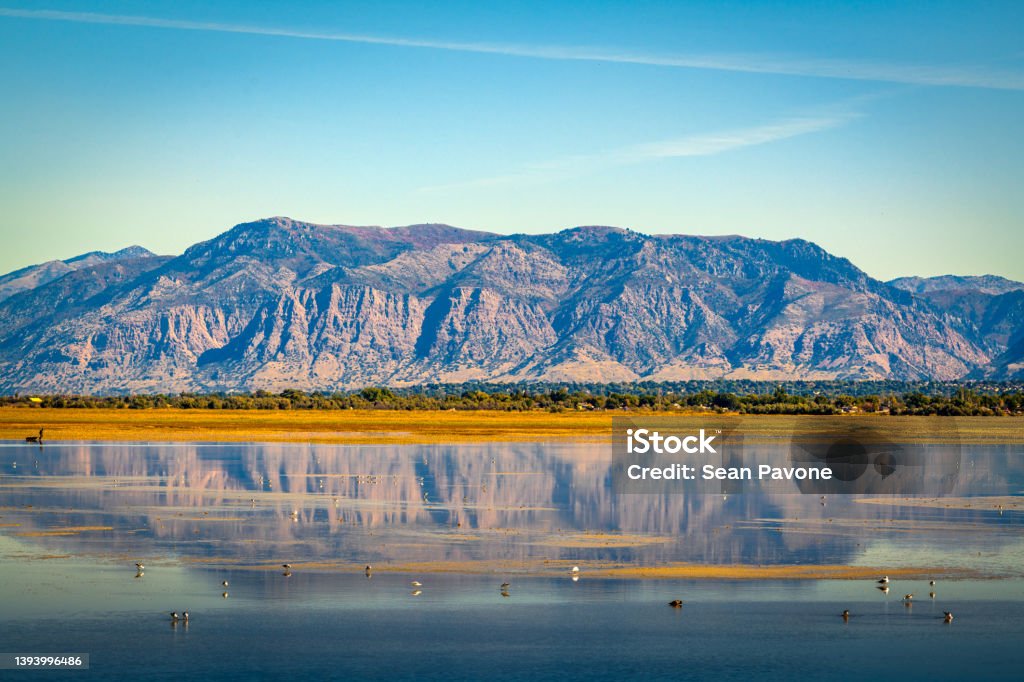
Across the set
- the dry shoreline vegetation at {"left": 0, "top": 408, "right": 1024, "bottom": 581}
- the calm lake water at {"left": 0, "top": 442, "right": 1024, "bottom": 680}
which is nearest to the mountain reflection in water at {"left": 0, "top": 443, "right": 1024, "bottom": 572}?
the calm lake water at {"left": 0, "top": 442, "right": 1024, "bottom": 680}

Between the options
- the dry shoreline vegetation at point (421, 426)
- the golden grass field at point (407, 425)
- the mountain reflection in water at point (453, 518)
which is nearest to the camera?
the mountain reflection in water at point (453, 518)

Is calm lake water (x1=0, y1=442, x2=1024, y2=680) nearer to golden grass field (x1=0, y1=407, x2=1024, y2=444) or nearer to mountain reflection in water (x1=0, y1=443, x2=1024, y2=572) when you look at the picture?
mountain reflection in water (x1=0, y1=443, x2=1024, y2=572)

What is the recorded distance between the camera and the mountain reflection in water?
3234cm

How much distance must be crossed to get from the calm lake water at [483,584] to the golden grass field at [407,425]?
39.9 metres

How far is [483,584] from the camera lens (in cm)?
2772

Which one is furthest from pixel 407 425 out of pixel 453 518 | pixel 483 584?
pixel 483 584

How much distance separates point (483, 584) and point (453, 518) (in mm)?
11657

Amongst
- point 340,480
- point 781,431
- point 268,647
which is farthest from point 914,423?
point 268,647

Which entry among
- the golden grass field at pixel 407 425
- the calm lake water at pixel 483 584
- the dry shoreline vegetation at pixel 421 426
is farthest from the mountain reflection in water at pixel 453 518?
the golden grass field at pixel 407 425

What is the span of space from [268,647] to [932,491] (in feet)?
116

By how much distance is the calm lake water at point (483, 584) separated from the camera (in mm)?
21547

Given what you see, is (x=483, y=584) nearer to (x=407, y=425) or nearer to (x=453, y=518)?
(x=453, y=518)

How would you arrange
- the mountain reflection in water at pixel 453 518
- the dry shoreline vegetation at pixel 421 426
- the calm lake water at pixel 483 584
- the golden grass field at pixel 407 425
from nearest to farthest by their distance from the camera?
the calm lake water at pixel 483 584 → the mountain reflection in water at pixel 453 518 → the dry shoreline vegetation at pixel 421 426 → the golden grass field at pixel 407 425

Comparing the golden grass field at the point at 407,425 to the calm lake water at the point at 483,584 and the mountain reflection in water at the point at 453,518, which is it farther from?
the calm lake water at the point at 483,584
